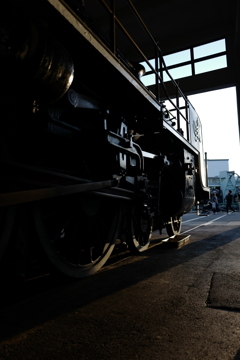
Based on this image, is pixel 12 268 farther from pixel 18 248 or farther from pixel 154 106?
pixel 154 106

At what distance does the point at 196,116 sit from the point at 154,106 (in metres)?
3.84

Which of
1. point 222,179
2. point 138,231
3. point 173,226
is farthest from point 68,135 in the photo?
point 222,179

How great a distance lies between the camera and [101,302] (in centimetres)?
194

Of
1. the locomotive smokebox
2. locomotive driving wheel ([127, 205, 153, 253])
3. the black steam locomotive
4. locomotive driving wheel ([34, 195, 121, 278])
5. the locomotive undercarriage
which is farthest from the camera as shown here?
locomotive driving wheel ([127, 205, 153, 253])

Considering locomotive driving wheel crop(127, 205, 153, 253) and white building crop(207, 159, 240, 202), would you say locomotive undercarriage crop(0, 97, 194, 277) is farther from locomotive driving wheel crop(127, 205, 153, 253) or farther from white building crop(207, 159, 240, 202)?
white building crop(207, 159, 240, 202)

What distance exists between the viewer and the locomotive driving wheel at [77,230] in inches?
92.5

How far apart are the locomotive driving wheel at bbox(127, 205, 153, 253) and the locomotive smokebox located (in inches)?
84.9

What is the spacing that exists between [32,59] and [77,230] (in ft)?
6.34

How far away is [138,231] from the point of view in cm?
395

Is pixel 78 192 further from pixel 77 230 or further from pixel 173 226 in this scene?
pixel 173 226

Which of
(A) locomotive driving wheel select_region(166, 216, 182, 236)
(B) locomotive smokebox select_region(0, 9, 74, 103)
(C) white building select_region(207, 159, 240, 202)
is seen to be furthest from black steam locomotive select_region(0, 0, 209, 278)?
(C) white building select_region(207, 159, 240, 202)

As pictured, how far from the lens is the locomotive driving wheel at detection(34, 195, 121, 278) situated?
7.71ft

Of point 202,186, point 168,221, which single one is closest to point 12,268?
point 168,221

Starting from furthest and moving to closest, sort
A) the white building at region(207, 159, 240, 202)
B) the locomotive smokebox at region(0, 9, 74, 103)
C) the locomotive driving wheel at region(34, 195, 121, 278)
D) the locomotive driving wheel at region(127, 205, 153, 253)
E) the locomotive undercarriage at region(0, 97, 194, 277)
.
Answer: the white building at region(207, 159, 240, 202) < the locomotive driving wheel at region(127, 205, 153, 253) < the locomotive driving wheel at region(34, 195, 121, 278) < the locomotive undercarriage at region(0, 97, 194, 277) < the locomotive smokebox at region(0, 9, 74, 103)
